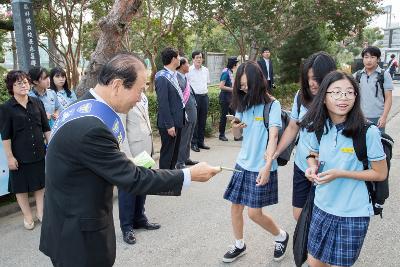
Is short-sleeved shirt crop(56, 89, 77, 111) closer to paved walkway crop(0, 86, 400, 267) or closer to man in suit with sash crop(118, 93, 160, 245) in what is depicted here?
paved walkway crop(0, 86, 400, 267)

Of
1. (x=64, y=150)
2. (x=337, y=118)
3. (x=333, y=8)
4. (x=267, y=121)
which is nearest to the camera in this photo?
(x=64, y=150)

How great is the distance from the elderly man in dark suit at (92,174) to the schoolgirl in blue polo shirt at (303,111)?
131 centimetres

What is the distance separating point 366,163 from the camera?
2.20 m

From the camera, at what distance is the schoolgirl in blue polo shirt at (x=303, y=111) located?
2.81 meters

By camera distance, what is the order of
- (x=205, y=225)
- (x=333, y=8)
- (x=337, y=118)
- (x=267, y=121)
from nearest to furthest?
(x=337, y=118)
(x=267, y=121)
(x=205, y=225)
(x=333, y=8)

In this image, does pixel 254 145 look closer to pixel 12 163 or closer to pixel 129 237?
pixel 129 237

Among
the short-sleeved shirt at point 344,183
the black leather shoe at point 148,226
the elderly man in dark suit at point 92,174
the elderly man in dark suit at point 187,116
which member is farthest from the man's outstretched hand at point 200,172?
the elderly man in dark suit at point 187,116

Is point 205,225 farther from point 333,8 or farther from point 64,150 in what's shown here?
point 333,8

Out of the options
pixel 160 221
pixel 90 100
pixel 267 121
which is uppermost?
pixel 90 100

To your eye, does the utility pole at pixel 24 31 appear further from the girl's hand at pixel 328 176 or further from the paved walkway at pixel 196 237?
the girl's hand at pixel 328 176

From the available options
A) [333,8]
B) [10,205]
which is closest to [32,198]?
[10,205]

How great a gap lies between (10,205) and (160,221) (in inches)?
69.7

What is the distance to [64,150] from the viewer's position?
172 cm

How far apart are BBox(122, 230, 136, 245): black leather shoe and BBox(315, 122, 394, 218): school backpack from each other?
7.44ft
